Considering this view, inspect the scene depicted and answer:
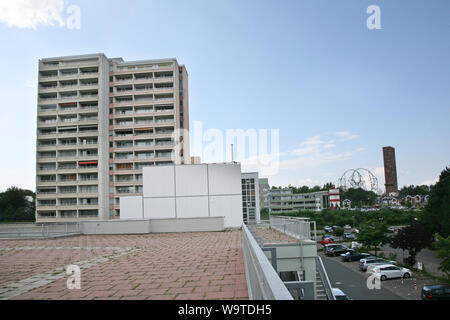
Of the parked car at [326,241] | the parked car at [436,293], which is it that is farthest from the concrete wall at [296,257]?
the parked car at [326,241]

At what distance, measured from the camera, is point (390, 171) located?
183375 millimetres

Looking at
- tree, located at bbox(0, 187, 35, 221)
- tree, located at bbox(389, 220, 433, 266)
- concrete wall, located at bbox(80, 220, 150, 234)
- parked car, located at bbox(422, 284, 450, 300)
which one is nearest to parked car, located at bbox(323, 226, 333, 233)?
tree, located at bbox(389, 220, 433, 266)

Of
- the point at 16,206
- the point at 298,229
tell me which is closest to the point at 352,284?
the point at 298,229

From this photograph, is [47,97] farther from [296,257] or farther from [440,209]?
[440,209]

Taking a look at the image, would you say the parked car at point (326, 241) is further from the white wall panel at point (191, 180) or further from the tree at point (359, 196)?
the tree at point (359, 196)

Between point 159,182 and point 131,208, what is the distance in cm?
352

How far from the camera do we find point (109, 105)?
184 feet

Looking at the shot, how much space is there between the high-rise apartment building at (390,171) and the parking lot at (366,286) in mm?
172892

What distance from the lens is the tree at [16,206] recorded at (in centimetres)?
5778

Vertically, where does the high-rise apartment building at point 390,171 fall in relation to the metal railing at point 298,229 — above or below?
above
